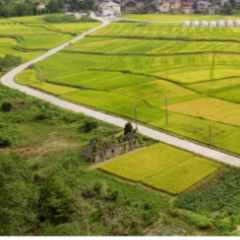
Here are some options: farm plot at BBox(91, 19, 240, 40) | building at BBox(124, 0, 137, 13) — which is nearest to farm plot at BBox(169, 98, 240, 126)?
farm plot at BBox(91, 19, 240, 40)

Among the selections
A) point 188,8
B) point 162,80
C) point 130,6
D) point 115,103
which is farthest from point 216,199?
point 130,6

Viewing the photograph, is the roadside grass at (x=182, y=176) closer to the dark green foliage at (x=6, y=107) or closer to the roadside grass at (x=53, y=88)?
the dark green foliage at (x=6, y=107)

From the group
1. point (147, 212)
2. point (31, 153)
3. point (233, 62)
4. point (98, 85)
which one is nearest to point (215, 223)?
point (147, 212)

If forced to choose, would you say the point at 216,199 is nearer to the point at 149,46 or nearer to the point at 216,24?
the point at 149,46

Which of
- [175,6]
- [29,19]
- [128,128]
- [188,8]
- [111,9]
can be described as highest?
[111,9]

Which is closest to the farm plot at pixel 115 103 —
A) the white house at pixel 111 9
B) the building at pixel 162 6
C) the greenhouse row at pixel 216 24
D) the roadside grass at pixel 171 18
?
the greenhouse row at pixel 216 24
